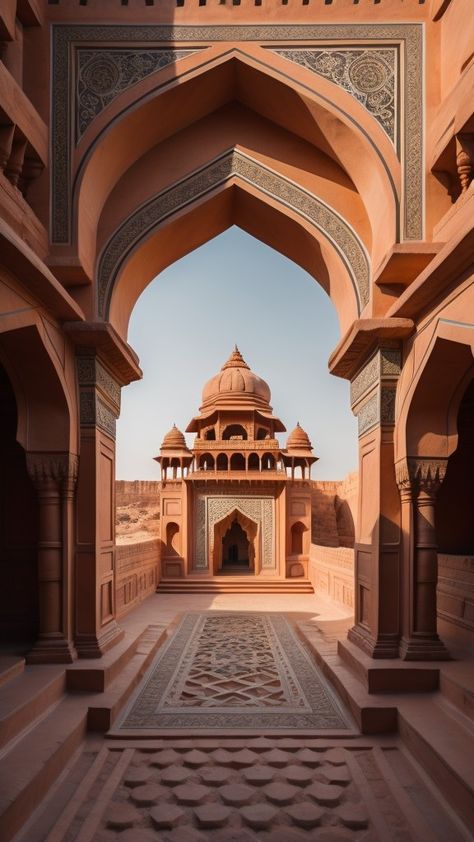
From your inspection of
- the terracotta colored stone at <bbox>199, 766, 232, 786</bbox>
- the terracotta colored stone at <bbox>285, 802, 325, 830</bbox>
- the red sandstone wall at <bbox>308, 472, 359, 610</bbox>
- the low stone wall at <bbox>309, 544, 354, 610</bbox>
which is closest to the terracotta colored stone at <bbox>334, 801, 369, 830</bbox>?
the terracotta colored stone at <bbox>285, 802, 325, 830</bbox>

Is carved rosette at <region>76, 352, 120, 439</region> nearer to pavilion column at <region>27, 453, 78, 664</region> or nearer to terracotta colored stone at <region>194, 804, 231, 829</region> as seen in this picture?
pavilion column at <region>27, 453, 78, 664</region>

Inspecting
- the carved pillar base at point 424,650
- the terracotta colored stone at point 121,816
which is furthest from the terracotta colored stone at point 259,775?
the carved pillar base at point 424,650

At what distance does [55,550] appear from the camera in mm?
6309

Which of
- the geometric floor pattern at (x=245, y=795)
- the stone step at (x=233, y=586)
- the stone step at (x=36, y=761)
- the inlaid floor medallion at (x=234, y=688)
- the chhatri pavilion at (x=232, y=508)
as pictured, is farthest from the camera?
the chhatri pavilion at (x=232, y=508)

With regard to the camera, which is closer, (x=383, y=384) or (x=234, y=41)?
(x=383, y=384)

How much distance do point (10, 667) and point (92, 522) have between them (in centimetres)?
159

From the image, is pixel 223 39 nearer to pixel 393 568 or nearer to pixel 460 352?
pixel 460 352

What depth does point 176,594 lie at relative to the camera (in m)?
16.2

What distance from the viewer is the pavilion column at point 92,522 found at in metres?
6.38

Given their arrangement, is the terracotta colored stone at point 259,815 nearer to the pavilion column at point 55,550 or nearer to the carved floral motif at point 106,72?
the pavilion column at point 55,550

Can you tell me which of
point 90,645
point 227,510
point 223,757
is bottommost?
point 223,757

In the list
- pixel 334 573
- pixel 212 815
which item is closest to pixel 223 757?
pixel 212 815

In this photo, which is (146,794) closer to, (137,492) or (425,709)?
(425,709)

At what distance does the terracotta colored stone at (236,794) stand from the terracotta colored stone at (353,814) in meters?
0.63
